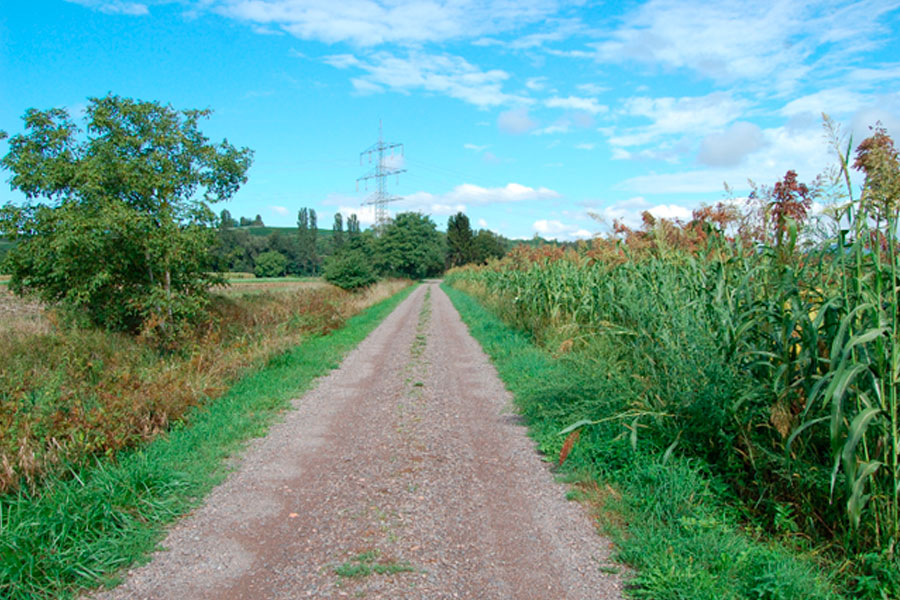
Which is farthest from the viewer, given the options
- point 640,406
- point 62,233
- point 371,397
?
point 62,233

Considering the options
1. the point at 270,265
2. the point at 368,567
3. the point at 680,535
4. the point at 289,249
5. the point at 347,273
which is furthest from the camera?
the point at 289,249

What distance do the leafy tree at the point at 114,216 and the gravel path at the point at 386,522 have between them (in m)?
6.04

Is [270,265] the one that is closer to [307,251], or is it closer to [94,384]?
[307,251]

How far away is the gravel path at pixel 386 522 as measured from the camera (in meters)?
3.21

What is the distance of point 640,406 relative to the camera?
4859 millimetres

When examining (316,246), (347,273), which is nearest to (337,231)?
(316,246)

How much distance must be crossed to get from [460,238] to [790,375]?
87.0 m

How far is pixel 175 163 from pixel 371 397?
7.62 metres

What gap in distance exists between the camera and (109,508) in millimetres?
3812

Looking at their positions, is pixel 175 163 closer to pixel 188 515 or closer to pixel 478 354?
pixel 478 354

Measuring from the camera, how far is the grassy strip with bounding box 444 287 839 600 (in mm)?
2936

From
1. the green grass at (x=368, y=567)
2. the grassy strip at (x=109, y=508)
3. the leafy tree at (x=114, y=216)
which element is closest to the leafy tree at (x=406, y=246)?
the leafy tree at (x=114, y=216)

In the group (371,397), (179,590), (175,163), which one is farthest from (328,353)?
(179,590)

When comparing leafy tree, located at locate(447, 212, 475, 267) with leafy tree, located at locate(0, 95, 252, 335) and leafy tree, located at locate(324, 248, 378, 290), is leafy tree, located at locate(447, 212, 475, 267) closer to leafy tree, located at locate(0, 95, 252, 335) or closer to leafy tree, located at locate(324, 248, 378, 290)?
leafy tree, located at locate(324, 248, 378, 290)
